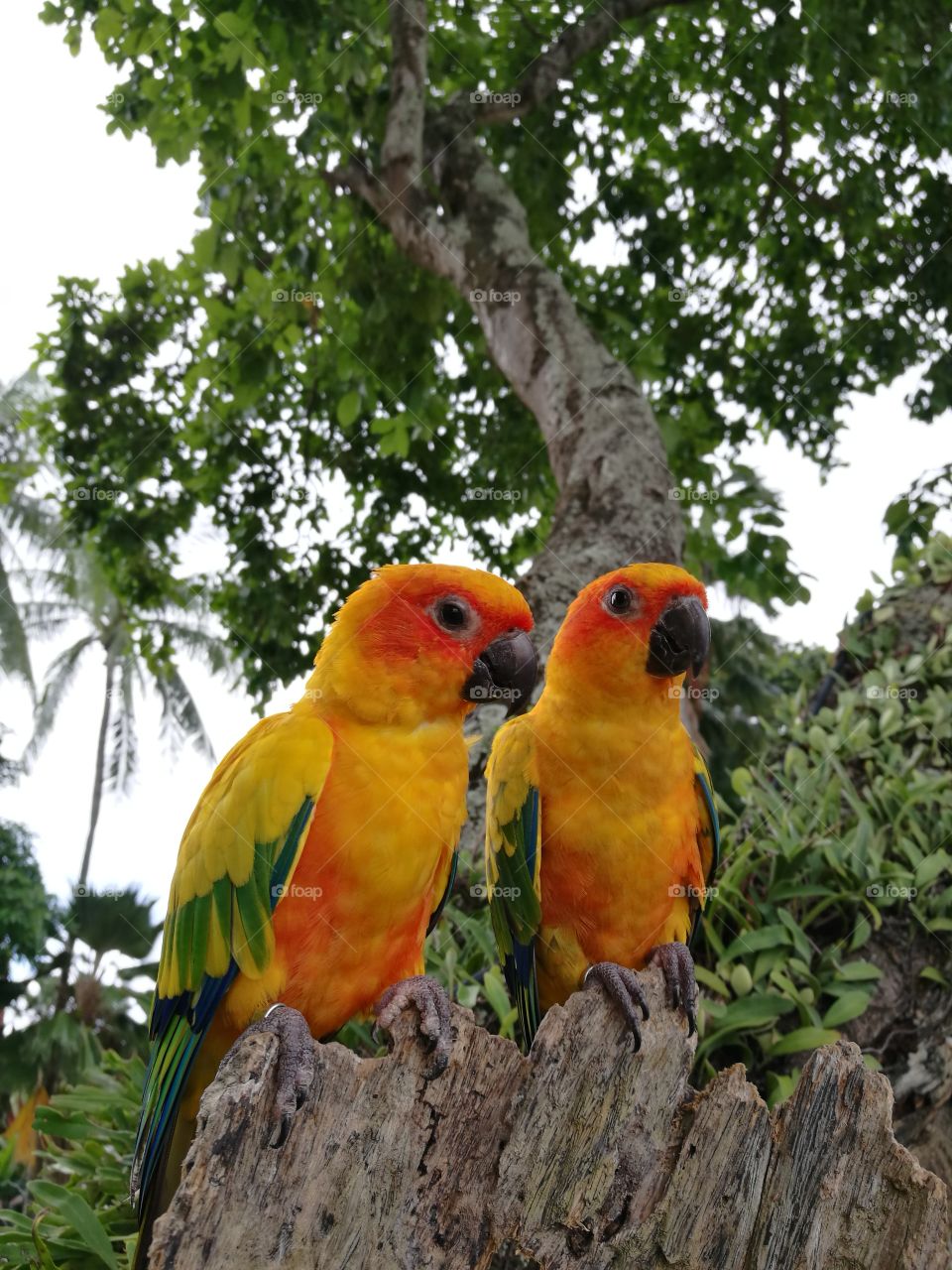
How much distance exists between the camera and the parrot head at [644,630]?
2410 mm

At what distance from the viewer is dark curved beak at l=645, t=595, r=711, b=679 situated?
2393 millimetres

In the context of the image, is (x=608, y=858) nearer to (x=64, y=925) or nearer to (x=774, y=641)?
(x=774, y=641)

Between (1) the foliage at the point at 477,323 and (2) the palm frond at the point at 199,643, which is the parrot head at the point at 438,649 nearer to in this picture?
(1) the foliage at the point at 477,323

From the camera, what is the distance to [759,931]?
3.36 m

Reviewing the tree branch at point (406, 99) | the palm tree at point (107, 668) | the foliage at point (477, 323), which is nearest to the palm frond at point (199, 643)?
the palm tree at point (107, 668)

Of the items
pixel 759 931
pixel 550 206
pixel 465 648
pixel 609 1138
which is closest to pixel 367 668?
pixel 465 648

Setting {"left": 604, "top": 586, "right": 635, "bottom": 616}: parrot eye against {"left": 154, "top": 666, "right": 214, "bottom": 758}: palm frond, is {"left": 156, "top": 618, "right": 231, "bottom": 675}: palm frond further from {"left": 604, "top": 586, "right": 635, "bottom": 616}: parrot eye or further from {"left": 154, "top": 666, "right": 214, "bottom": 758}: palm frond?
{"left": 604, "top": 586, "right": 635, "bottom": 616}: parrot eye

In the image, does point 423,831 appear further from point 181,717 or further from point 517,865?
point 181,717

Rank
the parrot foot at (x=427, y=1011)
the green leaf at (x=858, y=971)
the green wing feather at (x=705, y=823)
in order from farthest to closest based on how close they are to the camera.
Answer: the green leaf at (x=858, y=971) < the green wing feather at (x=705, y=823) < the parrot foot at (x=427, y=1011)

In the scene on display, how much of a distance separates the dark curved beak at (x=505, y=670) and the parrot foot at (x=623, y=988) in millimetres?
675

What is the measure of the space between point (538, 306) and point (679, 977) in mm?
4123

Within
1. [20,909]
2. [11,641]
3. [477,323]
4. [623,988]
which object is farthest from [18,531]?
[623,988]

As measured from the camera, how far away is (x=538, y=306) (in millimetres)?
5438

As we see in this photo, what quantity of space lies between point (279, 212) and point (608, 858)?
5.95m
